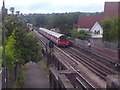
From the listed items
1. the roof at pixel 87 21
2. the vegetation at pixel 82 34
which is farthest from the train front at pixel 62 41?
the roof at pixel 87 21

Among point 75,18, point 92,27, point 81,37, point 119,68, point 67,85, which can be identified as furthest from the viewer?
point 75,18

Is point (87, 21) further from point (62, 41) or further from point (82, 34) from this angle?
point (62, 41)

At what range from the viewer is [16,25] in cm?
1366

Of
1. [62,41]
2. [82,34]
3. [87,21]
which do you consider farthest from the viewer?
[87,21]

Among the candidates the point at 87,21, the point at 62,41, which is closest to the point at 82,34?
the point at 62,41

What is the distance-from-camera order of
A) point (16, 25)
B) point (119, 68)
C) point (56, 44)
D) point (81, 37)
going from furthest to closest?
point (81, 37) → point (56, 44) → point (16, 25) → point (119, 68)

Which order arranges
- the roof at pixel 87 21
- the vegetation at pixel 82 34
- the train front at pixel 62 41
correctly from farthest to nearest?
the roof at pixel 87 21 → the vegetation at pixel 82 34 → the train front at pixel 62 41

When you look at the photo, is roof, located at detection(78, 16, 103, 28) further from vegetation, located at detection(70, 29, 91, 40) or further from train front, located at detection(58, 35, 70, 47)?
train front, located at detection(58, 35, 70, 47)

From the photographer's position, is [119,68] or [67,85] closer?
[67,85]

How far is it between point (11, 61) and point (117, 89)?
590 centimetres

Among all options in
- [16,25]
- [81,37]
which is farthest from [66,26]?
[16,25]

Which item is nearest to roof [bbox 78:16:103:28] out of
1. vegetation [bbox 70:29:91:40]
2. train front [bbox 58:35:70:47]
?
vegetation [bbox 70:29:91:40]

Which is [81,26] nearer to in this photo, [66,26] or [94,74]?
[66,26]

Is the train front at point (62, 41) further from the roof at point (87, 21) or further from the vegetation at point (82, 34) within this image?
the roof at point (87, 21)
